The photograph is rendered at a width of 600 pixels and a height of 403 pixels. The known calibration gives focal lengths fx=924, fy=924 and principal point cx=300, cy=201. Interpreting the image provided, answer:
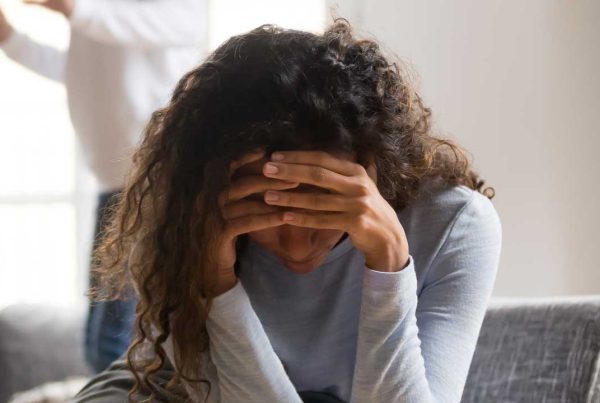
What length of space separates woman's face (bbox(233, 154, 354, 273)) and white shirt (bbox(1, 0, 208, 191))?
0.85 m

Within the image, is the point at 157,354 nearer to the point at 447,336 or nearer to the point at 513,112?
the point at 447,336

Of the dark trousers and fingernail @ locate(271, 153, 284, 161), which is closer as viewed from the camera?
fingernail @ locate(271, 153, 284, 161)

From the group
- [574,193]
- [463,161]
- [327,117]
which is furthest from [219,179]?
[574,193]

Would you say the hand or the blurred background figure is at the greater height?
the hand

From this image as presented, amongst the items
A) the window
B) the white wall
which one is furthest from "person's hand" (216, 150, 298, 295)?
the window

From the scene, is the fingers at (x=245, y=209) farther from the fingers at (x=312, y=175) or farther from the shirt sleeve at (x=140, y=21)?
the shirt sleeve at (x=140, y=21)

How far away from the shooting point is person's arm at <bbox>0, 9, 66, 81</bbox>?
6.93 feet

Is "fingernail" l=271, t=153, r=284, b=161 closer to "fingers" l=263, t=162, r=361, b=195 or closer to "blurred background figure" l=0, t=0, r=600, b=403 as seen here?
"fingers" l=263, t=162, r=361, b=195

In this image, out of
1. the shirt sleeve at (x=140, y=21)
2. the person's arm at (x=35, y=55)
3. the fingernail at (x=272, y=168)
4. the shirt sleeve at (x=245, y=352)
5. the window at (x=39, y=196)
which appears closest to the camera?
the fingernail at (x=272, y=168)

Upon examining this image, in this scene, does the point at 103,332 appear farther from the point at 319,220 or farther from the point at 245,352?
the point at 319,220

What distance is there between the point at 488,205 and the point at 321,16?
1.45 m

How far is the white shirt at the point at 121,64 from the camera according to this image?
1851 mm

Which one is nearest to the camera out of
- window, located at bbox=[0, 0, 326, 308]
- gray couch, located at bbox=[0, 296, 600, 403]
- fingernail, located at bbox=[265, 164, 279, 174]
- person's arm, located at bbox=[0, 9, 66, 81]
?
fingernail, located at bbox=[265, 164, 279, 174]

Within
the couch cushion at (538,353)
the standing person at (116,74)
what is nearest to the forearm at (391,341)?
the couch cushion at (538,353)
